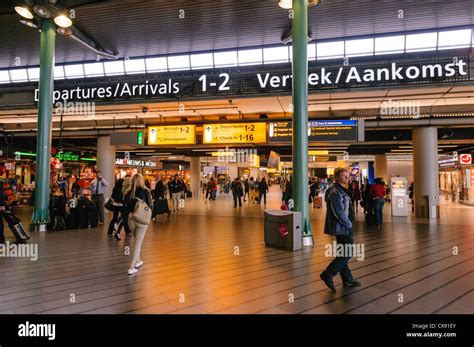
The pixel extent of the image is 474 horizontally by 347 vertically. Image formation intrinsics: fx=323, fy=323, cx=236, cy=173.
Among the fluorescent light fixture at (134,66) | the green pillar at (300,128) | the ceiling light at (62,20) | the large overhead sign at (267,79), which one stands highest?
the fluorescent light fixture at (134,66)

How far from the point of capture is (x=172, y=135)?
1162 cm

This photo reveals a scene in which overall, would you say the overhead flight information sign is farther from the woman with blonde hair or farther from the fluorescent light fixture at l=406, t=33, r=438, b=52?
the fluorescent light fixture at l=406, t=33, r=438, b=52

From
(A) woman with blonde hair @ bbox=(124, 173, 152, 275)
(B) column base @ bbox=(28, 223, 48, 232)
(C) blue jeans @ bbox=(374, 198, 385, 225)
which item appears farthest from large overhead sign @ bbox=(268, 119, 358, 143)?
(B) column base @ bbox=(28, 223, 48, 232)

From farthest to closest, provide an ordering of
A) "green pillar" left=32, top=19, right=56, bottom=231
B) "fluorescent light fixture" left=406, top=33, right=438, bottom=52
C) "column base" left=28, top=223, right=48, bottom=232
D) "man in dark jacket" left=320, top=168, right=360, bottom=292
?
"fluorescent light fixture" left=406, top=33, right=438, bottom=52 < "green pillar" left=32, top=19, right=56, bottom=231 < "column base" left=28, top=223, right=48, bottom=232 < "man in dark jacket" left=320, top=168, right=360, bottom=292

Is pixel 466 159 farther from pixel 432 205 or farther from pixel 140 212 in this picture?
pixel 140 212

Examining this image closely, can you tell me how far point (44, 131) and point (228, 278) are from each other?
767 centimetres

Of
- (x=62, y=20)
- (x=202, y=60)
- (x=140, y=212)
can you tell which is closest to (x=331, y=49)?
(x=202, y=60)

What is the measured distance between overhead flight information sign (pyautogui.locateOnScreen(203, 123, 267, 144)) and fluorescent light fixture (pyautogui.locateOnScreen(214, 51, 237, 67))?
445cm

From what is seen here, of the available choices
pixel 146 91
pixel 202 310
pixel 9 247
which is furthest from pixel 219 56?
pixel 202 310

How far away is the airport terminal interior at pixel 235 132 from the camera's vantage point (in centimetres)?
432

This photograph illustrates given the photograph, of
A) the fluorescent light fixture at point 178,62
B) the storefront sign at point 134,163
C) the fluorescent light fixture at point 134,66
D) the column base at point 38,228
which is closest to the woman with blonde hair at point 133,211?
the column base at point 38,228

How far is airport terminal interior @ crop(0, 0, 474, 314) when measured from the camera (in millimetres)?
4320

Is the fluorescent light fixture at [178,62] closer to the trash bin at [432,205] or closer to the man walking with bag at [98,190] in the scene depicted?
the man walking with bag at [98,190]

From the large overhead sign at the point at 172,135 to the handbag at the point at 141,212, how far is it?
6.53 metres
